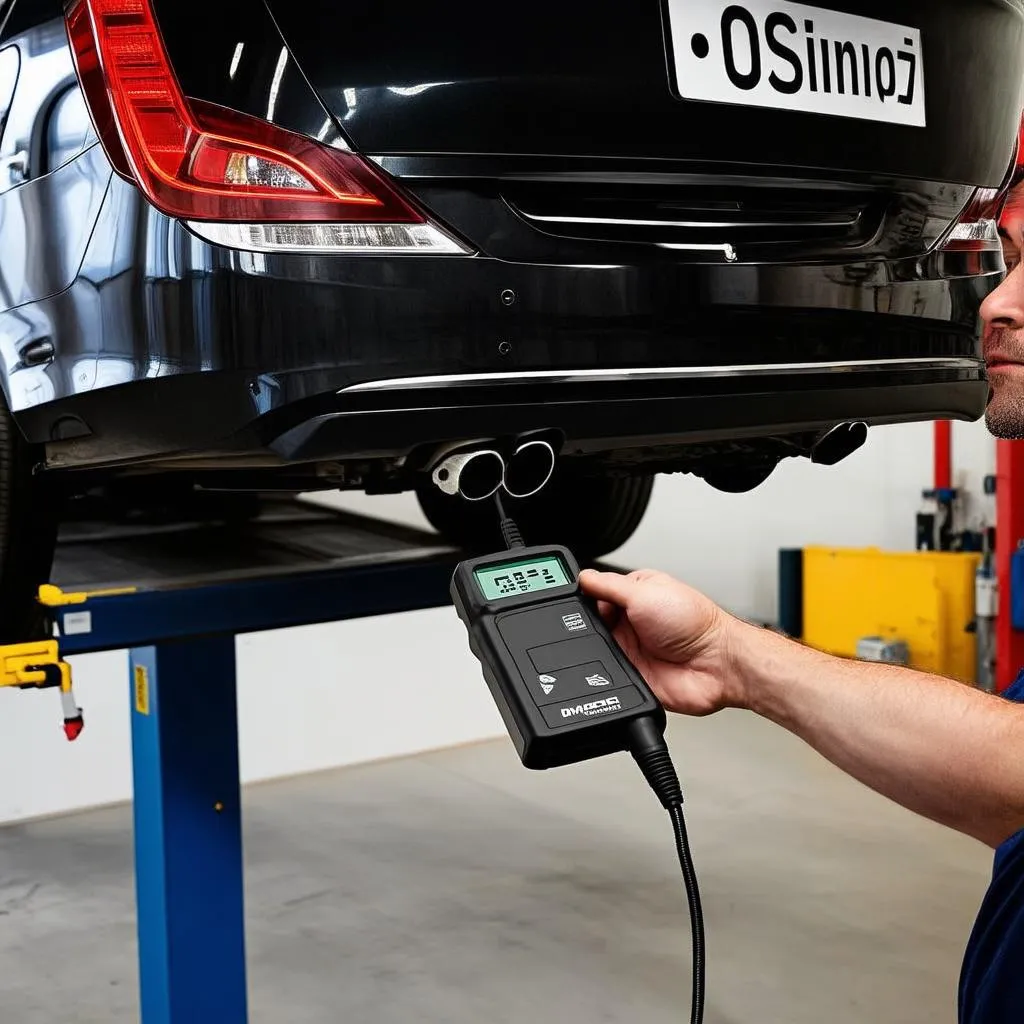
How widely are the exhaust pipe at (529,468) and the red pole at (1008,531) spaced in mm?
3365

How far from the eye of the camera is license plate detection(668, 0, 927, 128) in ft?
4.11

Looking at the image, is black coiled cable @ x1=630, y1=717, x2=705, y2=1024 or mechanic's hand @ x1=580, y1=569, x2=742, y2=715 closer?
black coiled cable @ x1=630, y1=717, x2=705, y2=1024

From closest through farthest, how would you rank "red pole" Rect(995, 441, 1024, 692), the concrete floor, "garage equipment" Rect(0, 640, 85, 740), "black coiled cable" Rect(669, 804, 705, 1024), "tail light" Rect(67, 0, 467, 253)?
1. "black coiled cable" Rect(669, 804, 705, 1024)
2. "tail light" Rect(67, 0, 467, 253)
3. "garage equipment" Rect(0, 640, 85, 740)
4. the concrete floor
5. "red pole" Rect(995, 441, 1024, 692)

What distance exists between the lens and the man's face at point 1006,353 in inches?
50.1

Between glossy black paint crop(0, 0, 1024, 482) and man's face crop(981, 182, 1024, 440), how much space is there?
0.15 metres

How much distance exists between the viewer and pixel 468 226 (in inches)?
46.1

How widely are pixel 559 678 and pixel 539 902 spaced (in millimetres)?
2206

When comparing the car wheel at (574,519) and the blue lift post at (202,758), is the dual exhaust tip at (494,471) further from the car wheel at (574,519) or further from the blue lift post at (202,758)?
the car wheel at (574,519)

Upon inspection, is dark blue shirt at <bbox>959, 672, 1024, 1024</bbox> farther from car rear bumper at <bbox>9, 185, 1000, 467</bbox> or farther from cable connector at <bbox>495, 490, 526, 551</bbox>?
car rear bumper at <bbox>9, 185, 1000, 467</bbox>

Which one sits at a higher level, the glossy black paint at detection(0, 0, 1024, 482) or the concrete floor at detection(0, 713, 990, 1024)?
the glossy black paint at detection(0, 0, 1024, 482)

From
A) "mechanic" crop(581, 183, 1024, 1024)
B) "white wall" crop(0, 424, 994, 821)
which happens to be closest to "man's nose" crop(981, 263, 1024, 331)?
"mechanic" crop(581, 183, 1024, 1024)

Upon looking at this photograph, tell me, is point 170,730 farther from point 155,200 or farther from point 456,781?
point 456,781

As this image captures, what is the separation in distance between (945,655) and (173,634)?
163 inches

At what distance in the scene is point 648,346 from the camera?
49.8 inches
